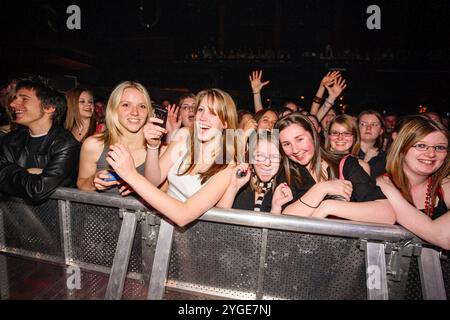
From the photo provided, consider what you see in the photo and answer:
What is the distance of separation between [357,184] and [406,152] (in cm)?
57

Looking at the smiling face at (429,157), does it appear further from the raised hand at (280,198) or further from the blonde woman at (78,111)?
the blonde woman at (78,111)

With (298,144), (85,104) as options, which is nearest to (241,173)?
(298,144)

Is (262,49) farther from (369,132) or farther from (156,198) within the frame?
(156,198)

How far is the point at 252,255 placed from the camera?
137cm

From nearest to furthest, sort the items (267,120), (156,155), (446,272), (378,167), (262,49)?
1. (446,272)
2. (156,155)
3. (378,167)
4. (267,120)
5. (262,49)

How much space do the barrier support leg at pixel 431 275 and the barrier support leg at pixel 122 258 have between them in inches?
59.2

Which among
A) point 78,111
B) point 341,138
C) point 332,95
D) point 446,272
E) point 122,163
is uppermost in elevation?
point 332,95

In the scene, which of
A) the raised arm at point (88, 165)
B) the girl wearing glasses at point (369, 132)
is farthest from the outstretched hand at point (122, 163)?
the girl wearing glasses at point (369, 132)

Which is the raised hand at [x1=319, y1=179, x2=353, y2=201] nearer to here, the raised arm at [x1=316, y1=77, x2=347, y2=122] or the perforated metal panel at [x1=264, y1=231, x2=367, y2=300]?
the perforated metal panel at [x1=264, y1=231, x2=367, y2=300]

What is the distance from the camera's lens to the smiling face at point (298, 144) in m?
2.09

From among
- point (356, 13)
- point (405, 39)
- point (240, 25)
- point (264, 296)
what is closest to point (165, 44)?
point (240, 25)

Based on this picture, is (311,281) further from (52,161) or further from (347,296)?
(52,161)

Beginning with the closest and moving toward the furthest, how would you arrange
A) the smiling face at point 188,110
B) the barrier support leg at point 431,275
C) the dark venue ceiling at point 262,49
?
the barrier support leg at point 431,275 → the smiling face at point 188,110 → the dark venue ceiling at point 262,49

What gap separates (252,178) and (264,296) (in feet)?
2.95
